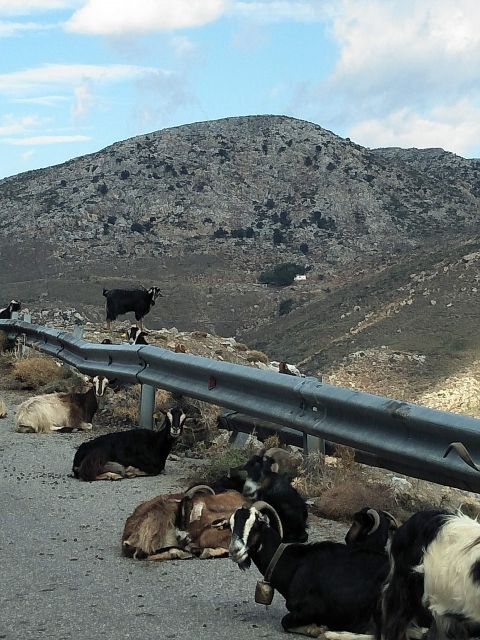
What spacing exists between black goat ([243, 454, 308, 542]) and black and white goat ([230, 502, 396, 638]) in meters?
0.89

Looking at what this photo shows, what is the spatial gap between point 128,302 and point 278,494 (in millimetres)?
19422

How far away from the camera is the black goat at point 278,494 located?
7617mm

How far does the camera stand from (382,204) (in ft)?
370

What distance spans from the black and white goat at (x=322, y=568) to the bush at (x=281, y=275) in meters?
81.2

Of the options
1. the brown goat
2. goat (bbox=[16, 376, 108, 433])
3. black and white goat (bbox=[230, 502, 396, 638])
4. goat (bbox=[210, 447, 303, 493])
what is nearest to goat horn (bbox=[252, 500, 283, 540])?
black and white goat (bbox=[230, 502, 396, 638])

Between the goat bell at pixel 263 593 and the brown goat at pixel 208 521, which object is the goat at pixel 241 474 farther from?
the goat bell at pixel 263 593

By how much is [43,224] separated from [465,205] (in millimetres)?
43097

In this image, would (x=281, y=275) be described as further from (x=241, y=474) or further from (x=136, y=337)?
(x=241, y=474)

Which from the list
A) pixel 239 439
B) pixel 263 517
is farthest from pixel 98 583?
pixel 239 439

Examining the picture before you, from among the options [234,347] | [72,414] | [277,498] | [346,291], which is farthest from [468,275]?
[277,498]

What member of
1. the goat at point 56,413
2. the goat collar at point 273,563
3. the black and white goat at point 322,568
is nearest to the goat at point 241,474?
the black and white goat at point 322,568

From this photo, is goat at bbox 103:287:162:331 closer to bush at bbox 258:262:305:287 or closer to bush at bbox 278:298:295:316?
bush at bbox 278:298:295:316

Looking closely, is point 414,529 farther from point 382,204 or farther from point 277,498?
point 382,204

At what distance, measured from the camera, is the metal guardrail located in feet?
23.3
